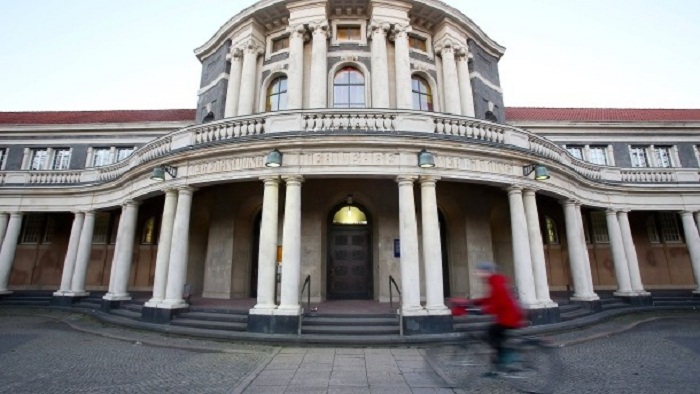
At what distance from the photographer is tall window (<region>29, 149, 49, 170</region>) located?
2131 centimetres

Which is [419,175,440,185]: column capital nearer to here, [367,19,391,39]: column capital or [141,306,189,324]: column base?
[141,306,189,324]: column base

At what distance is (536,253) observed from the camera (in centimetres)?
1090

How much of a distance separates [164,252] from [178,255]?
710 millimetres

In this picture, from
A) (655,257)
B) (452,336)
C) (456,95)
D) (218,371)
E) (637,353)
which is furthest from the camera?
(655,257)

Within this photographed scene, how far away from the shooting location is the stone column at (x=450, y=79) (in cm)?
1560

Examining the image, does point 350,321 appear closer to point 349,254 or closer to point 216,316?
point 216,316

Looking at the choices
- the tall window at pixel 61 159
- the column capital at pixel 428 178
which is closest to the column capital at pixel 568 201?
the column capital at pixel 428 178

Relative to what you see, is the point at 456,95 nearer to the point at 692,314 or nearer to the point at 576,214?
the point at 576,214

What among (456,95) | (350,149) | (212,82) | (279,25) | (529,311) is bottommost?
(529,311)

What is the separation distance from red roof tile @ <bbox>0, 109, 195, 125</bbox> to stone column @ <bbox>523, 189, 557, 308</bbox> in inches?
736

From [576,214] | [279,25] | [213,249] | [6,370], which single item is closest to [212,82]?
[279,25]

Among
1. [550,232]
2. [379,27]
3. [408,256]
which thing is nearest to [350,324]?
[408,256]

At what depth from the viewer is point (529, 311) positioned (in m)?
10.1

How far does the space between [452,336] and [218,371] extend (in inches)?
217
